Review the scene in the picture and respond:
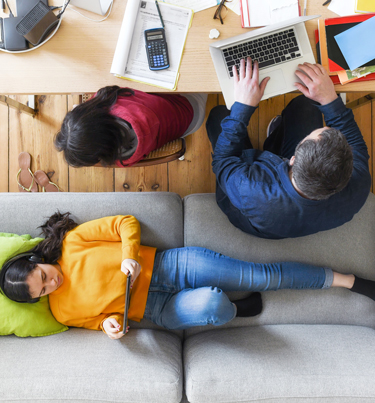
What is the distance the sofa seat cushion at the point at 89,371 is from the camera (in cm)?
110

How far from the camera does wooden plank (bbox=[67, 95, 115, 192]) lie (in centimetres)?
187

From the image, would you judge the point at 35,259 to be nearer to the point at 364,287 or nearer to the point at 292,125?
the point at 292,125

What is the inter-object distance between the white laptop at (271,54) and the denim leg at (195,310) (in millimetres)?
824

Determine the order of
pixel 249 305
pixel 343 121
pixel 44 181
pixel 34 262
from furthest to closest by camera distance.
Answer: pixel 44 181, pixel 249 305, pixel 34 262, pixel 343 121

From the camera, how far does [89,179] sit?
1878 millimetres

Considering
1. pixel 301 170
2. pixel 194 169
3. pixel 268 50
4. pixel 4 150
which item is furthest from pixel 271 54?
pixel 4 150

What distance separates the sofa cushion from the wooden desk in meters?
0.48

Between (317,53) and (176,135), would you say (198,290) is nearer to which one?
(176,135)

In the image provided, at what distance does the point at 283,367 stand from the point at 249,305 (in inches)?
11.2

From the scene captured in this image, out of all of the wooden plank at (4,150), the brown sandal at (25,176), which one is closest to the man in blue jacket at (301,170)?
the brown sandal at (25,176)

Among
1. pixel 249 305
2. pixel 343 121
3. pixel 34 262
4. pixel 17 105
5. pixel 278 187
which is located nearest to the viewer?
pixel 278 187

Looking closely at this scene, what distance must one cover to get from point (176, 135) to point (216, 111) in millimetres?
310

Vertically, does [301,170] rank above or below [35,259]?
above

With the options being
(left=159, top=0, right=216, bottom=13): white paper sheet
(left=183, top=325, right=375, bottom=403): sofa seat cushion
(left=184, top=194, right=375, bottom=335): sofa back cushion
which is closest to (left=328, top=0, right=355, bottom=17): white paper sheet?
(left=159, top=0, right=216, bottom=13): white paper sheet
